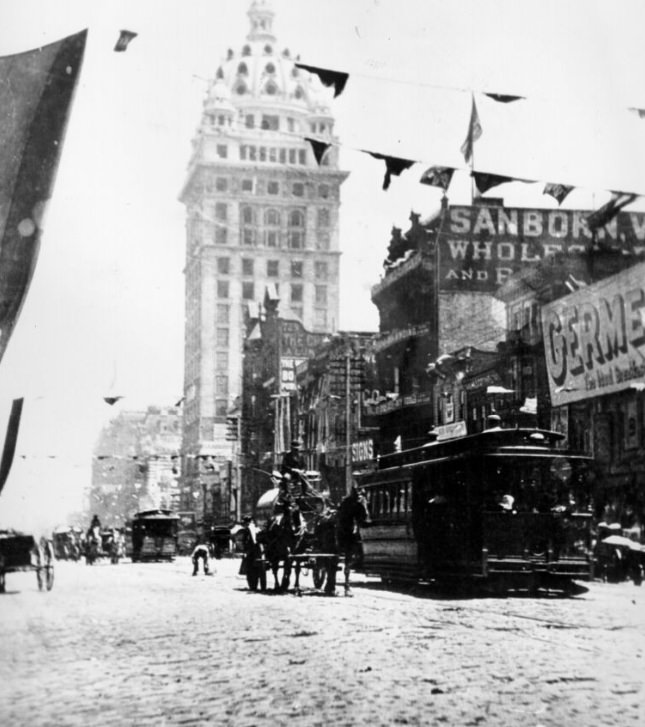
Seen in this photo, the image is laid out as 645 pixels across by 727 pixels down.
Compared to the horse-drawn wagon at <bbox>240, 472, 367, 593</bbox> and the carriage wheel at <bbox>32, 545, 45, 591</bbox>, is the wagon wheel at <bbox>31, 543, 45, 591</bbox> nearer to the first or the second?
the carriage wheel at <bbox>32, 545, 45, 591</bbox>

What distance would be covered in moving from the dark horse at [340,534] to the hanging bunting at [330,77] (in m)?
5.33

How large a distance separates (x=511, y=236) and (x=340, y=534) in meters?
6.94

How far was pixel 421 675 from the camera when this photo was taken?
7.30 meters

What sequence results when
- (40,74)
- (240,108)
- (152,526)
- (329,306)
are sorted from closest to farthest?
1. (40,74)
2. (240,108)
3. (329,306)
4. (152,526)

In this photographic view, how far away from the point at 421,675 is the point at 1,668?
262cm

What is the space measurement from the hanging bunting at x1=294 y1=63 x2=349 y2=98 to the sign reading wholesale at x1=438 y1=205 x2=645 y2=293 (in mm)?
4660

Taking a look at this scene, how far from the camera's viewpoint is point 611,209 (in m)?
9.92

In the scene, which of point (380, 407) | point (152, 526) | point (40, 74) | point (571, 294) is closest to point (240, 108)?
point (40, 74)

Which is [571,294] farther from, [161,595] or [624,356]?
[161,595]

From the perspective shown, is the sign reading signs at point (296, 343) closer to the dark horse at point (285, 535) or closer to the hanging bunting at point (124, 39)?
the dark horse at point (285, 535)

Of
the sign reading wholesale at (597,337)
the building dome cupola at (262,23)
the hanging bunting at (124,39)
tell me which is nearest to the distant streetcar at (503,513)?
the sign reading wholesale at (597,337)

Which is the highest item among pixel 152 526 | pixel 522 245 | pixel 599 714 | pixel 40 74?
pixel 522 245

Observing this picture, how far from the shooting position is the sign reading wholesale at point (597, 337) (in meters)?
12.9

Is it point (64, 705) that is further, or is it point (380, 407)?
point (380, 407)
